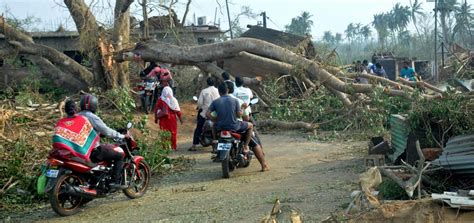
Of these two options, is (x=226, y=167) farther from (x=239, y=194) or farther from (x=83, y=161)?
(x=83, y=161)

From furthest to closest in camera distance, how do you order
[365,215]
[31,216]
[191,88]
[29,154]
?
[191,88] < [29,154] < [31,216] < [365,215]

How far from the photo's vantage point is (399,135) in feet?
29.9

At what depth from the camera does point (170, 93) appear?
11.6 meters

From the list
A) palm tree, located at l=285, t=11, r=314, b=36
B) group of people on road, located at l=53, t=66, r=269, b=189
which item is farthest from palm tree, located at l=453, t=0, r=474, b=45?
group of people on road, located at l=53, t=66, r=269, b=189

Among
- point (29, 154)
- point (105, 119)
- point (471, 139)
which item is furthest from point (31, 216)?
point (471, 139)

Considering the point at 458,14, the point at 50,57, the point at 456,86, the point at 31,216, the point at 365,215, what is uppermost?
the point at 458,14

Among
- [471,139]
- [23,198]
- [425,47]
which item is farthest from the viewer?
[425,47]

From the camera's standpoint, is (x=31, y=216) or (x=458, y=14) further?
(x=458, y=14)

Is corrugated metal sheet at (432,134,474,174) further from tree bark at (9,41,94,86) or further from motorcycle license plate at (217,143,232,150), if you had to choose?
tree bark at (9,41,94,86)

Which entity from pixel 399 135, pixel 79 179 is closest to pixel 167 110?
pixel 79 179

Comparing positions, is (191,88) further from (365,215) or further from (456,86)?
(365,215)

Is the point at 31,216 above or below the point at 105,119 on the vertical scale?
below

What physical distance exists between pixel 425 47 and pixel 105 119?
58.8m

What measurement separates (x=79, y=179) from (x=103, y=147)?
0.50 meters
